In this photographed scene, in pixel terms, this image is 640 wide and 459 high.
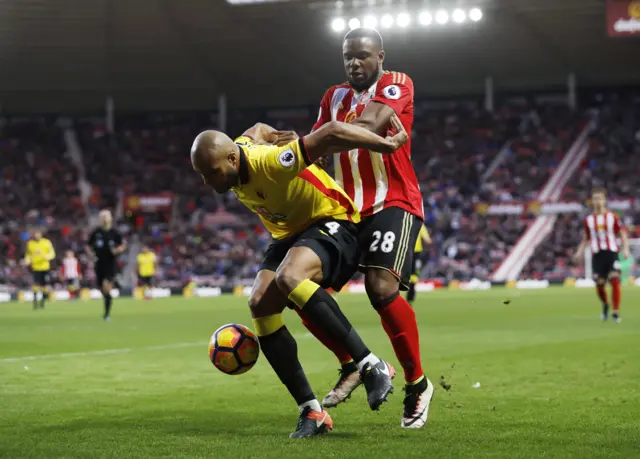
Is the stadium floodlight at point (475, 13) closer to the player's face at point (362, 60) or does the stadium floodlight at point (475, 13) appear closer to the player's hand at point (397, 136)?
the player's face at point (362, 60)

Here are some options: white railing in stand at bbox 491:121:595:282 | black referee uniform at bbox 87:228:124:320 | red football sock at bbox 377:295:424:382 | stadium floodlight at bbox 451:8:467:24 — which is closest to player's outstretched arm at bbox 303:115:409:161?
red football sock at bbox 377:295:424:382

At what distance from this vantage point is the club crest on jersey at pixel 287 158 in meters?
5.51

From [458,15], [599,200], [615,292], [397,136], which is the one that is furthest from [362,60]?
[458,15]

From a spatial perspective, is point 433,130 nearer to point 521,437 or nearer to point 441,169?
point 441,169

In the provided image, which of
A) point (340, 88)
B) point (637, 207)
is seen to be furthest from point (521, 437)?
point (637, 207)

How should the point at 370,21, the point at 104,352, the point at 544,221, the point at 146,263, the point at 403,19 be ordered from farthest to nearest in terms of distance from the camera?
the point at 544,221 → the point at 370,21 → the point at 403,19 → the point at 146,263 → the point at 104,352

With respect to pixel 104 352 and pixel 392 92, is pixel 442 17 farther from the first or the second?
pixel 392 92

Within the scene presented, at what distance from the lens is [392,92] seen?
245 inches

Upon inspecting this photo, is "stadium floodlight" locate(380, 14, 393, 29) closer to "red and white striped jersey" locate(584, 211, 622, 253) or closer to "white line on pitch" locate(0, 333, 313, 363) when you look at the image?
"red and white striped jersey" locate(584, 211, 622, 253)

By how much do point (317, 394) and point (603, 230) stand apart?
10.6 metres

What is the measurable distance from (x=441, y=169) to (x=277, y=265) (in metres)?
34.9

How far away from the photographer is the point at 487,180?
131ft

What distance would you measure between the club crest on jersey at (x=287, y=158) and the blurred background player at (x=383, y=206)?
570mm

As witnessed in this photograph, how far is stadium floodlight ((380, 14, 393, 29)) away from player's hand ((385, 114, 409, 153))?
2770 cm
